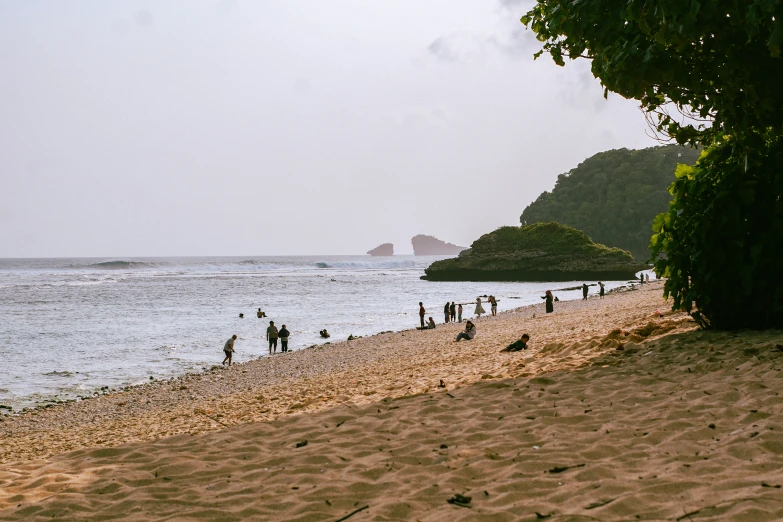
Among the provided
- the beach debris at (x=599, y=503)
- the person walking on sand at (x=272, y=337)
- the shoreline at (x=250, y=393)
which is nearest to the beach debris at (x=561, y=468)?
the beach debris at (x=599, y=503)

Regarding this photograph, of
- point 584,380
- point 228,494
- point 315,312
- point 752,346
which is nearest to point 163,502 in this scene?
point 228,494

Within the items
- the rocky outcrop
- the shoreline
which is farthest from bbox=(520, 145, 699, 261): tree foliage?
the shoreline

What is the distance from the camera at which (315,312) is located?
4125 centimetres

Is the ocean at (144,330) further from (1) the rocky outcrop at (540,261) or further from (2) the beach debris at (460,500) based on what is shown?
(1) the rocky outcrop at (540,261)

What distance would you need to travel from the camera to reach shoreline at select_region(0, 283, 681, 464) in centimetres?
937

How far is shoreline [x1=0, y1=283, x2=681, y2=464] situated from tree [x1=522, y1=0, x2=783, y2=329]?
228 centimetres

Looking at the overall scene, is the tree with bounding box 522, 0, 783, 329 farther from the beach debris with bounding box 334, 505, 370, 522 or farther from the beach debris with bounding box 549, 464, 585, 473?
the beach debris with bounding box 334, 505, 370, 522

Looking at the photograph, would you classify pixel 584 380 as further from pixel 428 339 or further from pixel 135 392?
pixel 428 339

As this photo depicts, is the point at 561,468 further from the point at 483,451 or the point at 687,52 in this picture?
the point at 687,52

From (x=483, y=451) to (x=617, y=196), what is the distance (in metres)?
140

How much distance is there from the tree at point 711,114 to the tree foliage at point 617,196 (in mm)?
122681

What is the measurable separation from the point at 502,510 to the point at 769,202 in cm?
790

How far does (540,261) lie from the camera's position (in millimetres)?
95375

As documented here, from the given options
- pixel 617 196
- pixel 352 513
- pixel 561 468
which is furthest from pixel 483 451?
pixel 617 196
